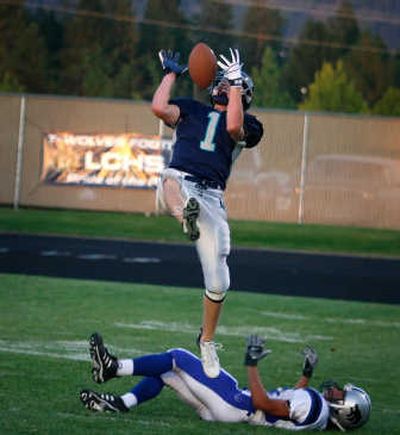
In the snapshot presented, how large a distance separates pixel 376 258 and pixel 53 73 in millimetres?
20137

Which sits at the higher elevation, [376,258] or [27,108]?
[27,108]

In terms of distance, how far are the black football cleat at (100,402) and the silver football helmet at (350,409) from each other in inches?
51.0

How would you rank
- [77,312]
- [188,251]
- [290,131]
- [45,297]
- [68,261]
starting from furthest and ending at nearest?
[290,131], [188,251], [68,261], [45,297], [77,312]

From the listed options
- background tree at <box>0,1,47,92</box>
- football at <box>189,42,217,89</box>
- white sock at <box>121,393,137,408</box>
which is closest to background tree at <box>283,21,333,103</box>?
background tree at <box>0,1,47,92</box>

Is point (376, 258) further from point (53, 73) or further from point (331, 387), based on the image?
point (53, 73)

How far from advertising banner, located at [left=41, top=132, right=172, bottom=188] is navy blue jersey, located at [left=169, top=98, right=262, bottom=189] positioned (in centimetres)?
2037

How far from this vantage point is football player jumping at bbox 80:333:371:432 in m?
8.41

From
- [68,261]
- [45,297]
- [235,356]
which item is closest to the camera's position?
[235,356]

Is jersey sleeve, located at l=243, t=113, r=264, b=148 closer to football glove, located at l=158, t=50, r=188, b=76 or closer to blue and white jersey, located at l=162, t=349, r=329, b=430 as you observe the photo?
football glove, located at l=158, t=50, r=188, b=76

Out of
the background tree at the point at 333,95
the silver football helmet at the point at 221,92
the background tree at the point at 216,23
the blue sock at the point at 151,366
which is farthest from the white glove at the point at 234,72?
the background tree at the point at 216,23

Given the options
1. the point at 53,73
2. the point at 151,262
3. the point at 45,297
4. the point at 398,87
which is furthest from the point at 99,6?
the point at 45,297

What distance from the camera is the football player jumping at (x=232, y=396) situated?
841 centimetres

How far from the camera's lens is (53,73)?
141 feet

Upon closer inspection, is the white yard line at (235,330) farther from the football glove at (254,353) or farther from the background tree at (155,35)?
the background tree at (155,35)
